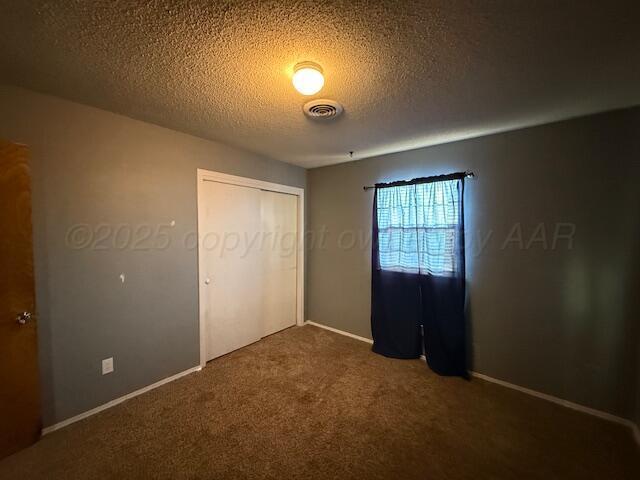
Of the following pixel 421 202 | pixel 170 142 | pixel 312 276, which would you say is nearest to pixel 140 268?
pixel 170 142

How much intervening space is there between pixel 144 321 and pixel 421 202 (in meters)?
2.83

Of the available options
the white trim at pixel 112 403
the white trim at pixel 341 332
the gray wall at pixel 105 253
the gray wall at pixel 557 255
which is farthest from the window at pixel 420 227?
the white trim at pixel 112 403

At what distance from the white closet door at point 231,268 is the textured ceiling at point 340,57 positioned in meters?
0.89

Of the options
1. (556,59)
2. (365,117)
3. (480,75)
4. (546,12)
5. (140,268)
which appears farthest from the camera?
(140,268)

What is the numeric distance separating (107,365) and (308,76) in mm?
2543

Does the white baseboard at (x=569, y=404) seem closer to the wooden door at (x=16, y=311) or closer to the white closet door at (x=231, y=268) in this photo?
the white closet door at (x=231, y=268)

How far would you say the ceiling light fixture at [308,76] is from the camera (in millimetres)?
1358

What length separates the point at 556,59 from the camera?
4.30 ft

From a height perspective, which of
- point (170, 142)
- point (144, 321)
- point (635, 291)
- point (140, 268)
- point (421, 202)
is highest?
point (170, 142)

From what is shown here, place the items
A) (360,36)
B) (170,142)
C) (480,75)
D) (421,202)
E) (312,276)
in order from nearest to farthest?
(360,36)
(480,75)
(170,142)
(421,202)
(312,276)

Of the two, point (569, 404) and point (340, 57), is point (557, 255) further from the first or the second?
point (340, 57)

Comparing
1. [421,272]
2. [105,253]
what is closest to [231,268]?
[105,253]

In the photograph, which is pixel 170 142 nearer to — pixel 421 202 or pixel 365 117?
pixel 365 117

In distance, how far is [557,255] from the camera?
2.07 metres
